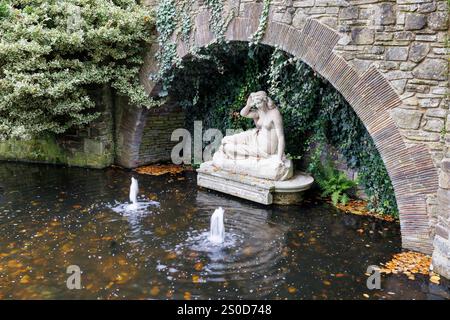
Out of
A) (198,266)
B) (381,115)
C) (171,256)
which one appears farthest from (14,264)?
(381,115)

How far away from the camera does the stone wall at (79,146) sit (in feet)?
29.0

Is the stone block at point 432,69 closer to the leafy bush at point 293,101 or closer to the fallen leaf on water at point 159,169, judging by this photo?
the leafy bush at point 293,101

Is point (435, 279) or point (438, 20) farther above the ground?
point (438, 20)

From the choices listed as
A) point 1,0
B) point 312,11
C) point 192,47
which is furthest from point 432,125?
point 1,0

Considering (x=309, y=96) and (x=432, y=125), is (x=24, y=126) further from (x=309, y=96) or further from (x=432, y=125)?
(x=432, y=125)

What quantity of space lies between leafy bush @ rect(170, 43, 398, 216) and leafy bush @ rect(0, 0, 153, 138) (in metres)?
1.10

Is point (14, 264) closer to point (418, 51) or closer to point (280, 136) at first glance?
point (280, 136)

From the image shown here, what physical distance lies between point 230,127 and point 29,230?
4.24m

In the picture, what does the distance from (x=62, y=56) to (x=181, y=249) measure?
4.68 m

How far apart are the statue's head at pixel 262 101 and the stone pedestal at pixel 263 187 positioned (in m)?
1.18

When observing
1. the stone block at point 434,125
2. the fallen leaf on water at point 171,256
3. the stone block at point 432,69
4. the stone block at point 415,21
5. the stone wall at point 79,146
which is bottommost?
the fallen leaf on water at point 171,256

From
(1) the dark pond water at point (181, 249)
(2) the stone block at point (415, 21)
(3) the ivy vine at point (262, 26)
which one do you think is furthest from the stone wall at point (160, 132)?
(2) the stone block at point (415, 21)

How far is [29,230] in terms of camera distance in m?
5.66

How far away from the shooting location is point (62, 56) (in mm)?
7824
